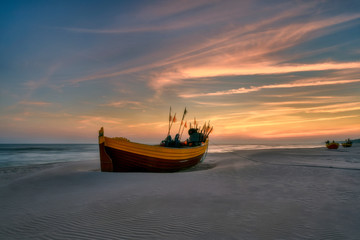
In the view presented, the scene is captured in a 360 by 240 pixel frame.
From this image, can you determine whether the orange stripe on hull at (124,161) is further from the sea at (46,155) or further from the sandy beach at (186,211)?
the sea at (46,155)

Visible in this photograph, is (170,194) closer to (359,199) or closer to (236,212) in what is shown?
(236,212)

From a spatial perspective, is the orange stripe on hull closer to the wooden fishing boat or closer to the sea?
the wooden fishing boat

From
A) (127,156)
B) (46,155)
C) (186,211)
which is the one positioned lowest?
(46,155)

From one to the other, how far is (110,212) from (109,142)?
8.63 meters

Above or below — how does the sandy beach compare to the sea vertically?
above

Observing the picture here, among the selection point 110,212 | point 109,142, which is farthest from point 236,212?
point 109,142

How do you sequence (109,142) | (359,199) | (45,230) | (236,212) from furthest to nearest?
(109,142), (359,199), (236,212), (45,230)

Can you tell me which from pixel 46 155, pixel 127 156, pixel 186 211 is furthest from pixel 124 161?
pixel 46 155

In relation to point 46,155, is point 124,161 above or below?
above

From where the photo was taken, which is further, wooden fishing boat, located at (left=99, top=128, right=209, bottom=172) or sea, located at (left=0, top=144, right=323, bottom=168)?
sea, located at (left=0, top=144, right=323, bottom=168)

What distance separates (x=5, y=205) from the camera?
7.10m

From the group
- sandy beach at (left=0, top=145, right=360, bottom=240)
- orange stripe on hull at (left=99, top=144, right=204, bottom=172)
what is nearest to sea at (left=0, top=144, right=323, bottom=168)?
orange stripe on hull at (left=99, top=144, right=204, bottom=172)

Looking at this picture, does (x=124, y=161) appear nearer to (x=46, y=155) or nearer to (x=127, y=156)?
(x=127, y=156)

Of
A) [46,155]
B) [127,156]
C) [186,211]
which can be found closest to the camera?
[186,211]
